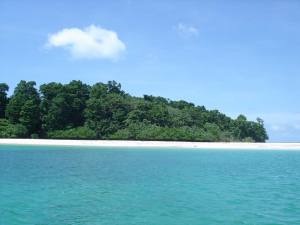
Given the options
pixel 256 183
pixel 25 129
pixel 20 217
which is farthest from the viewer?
pixel 25 129

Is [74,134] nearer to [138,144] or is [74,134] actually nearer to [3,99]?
[138,144]

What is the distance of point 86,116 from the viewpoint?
70.1 metres

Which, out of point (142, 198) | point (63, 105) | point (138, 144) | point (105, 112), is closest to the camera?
point (142, 198)

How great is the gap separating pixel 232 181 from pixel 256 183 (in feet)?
4.13

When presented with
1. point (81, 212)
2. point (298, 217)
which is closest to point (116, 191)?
point (81, 212)

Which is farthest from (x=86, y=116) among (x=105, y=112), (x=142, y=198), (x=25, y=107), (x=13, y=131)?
(x=142, y=198)

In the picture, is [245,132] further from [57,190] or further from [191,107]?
[57,190]

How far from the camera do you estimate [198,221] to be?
13312 mm

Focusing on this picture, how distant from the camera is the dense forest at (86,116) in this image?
2692 inches

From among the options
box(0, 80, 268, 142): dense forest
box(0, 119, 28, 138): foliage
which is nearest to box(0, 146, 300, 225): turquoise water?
box(0, 119, 28, 138): foliage

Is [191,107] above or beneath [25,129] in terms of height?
above

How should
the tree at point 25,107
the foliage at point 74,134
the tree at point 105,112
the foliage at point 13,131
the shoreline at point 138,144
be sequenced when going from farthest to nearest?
the tree at point 105,112 < the tree at point 25,107 < the foliage at point 74,134 < the foliage at point 13,131 < the shoreline at point 138,144

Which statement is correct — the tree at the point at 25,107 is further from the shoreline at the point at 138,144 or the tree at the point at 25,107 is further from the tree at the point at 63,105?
the shoreline at the point at 138,144

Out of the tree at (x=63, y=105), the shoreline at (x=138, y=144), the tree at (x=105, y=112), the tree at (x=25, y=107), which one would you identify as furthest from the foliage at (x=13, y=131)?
the tree at (x=105, y=112)
